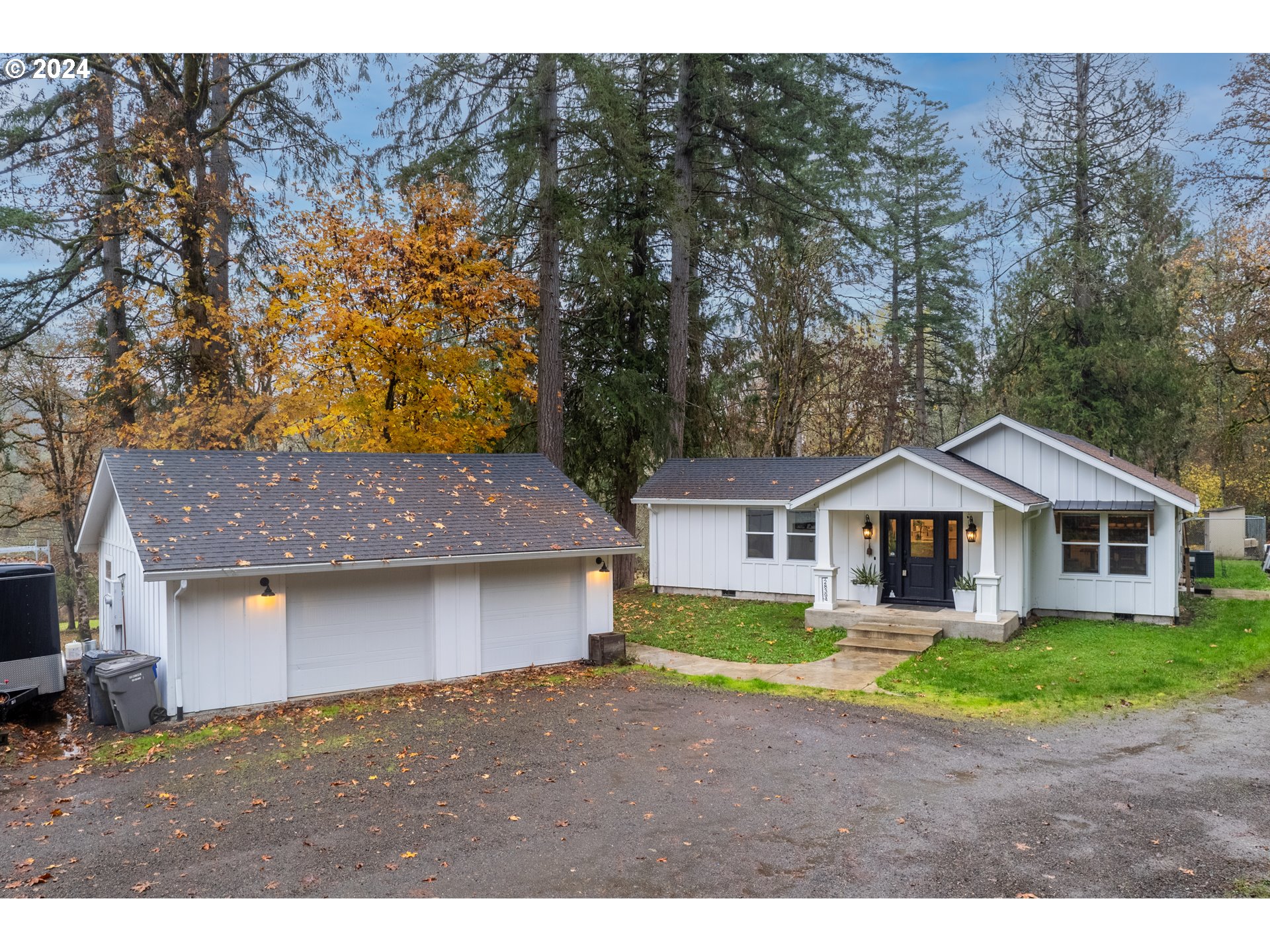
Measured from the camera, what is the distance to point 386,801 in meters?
6.66

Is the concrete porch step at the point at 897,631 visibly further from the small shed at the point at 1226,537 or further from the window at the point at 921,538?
the small shed at the point at 1226,537

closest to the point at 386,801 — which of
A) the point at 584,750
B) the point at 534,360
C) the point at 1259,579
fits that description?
the point at 584,750

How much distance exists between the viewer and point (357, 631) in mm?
10547

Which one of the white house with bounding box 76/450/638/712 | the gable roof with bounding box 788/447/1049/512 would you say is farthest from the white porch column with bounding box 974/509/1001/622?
the white house with bounding box 76/450/638/712

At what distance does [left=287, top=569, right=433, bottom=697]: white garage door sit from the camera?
33.1 feet

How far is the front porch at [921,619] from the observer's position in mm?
12891

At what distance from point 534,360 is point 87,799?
13404mm

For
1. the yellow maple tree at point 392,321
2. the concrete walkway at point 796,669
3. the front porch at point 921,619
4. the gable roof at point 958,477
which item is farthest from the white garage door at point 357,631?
the gable roof at point 958,477

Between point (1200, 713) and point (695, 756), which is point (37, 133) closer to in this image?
point (695, 756)

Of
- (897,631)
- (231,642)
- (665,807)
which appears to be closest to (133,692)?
(231,642)

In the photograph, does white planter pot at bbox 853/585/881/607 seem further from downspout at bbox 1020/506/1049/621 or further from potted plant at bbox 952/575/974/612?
downspout at bbox 1020/506/1049/621

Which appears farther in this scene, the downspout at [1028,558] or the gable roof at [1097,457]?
the downspout at [1028,558]

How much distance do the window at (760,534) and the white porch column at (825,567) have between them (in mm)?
2194

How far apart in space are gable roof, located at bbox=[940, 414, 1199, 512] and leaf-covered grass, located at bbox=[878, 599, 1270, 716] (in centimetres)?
227
